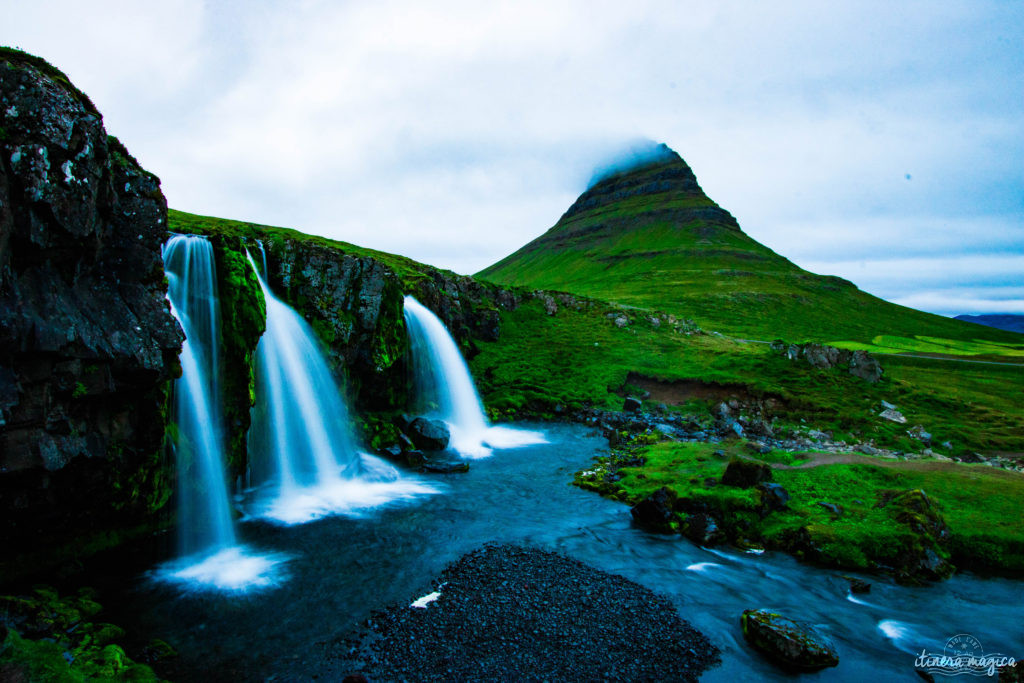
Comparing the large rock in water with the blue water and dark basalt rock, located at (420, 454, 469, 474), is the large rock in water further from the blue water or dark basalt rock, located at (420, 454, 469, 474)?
dark basalt rock, located at (420, 454, 469, 474)

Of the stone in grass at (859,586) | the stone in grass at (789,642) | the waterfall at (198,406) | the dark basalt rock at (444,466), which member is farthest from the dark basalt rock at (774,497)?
the waterfall at (198,406)

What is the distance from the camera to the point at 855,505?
18797mm

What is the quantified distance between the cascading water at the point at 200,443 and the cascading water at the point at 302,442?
102 inches

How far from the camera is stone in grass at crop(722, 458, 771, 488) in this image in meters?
20.3

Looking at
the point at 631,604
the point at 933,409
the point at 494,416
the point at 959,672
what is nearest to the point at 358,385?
the point at 494,416

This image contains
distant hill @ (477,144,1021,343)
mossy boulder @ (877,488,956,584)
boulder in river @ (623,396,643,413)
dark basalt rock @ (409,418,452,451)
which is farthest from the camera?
distant hill @ (477,144,1021,343)

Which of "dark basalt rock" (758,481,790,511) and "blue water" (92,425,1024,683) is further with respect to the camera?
"dark basalt rock" (758,481,790,511)

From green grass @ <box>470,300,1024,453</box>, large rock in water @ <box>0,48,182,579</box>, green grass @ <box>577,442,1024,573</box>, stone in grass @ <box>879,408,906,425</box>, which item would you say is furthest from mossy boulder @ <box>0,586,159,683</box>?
stone in grass @ <box>879,408,906,425</box>

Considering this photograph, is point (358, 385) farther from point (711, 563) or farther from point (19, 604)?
point (711, 563)

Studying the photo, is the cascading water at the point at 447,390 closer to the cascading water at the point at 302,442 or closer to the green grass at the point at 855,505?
the cascading water at the point at 302,442

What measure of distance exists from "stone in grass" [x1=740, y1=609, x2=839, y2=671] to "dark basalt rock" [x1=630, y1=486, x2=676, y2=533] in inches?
243

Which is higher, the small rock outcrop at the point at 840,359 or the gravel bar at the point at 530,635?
the small rock outcrop at the point at 840,359

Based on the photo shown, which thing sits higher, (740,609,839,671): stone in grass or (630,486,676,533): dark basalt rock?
(630,486,676,533): dark basalt rock

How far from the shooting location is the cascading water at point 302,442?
70.7 feet
